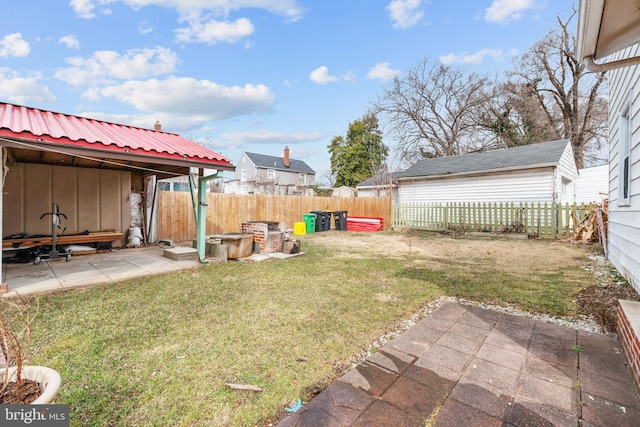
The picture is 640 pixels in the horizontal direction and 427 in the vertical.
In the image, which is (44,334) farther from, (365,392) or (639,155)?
(639,155)

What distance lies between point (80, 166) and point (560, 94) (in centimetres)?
2762

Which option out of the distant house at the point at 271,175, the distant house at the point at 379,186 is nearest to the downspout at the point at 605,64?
the distant house at the point at 379,186

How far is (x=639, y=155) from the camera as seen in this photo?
361 centimetres

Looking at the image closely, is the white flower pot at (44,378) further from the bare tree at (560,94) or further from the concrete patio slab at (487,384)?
the bare tree at (560,94)

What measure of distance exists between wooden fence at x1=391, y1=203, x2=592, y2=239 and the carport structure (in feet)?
34.4

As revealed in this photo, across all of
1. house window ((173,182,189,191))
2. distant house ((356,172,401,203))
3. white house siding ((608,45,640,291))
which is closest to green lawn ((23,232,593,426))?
white house siding ((608,45,640,291))

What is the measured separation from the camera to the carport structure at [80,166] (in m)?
4.38

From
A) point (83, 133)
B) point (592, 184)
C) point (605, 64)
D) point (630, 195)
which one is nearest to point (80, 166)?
point (83, 133)

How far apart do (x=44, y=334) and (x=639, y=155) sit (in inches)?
275

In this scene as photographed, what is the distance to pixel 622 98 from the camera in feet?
15.0

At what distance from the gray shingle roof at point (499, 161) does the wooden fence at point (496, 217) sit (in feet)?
5.59

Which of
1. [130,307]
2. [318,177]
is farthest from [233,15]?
[318,177]

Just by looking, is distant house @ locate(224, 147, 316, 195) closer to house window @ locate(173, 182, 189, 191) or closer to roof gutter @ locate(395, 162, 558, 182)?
house window @ locate(173, 182, 189, 191)

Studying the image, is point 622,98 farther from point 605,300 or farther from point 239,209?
Answer: point 239,209
